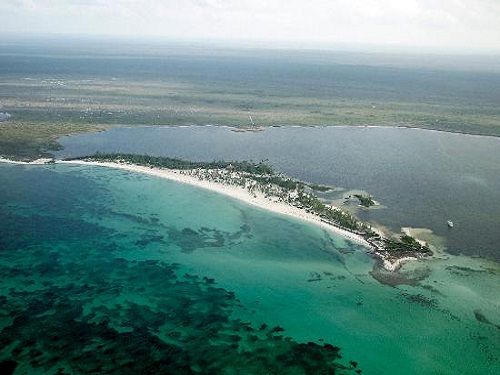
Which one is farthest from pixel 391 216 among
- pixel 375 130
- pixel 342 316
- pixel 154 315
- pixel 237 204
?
pixel 375 130

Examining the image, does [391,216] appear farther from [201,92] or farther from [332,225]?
[201,92]

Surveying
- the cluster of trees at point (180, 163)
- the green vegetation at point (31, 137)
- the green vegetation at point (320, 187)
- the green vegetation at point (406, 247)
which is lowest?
the green vegetation at point (31, 137)

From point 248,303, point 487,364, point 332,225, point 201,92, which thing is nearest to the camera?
point 487,364

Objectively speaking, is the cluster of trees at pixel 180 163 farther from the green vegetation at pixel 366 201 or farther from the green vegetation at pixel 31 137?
the green vegetation at pixel 366 201

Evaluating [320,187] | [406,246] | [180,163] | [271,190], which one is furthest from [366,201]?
[180,163]

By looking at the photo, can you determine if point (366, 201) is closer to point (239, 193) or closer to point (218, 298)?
point (239, 193)

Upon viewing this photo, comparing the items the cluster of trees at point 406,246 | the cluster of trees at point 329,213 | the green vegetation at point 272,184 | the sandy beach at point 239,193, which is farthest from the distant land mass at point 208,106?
the cluster of trees at point 406,246
